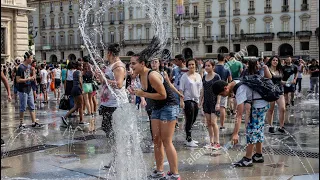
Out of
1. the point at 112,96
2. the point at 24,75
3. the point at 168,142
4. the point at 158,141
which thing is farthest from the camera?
the point at 24,75

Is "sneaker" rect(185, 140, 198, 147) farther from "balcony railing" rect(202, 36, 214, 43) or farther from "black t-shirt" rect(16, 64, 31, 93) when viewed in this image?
"balcony railing" rect(202, 36, 214, 43)

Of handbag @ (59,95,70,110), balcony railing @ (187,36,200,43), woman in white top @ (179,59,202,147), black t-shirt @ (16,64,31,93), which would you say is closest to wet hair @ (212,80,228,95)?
woman in white top @ (179,59,202,147)

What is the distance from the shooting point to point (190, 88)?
7.68 m

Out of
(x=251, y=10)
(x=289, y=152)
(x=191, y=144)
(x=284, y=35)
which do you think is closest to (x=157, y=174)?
(x=191, y=144)

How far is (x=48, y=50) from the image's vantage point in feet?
271

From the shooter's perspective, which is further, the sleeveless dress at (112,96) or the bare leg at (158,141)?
the sleeveless dress at (112,96)

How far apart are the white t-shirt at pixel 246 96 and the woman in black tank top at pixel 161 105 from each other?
34.6 inches

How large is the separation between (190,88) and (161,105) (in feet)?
7.64

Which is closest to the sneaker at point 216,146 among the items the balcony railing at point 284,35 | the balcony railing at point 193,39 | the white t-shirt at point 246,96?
the white t-shirt at point 246,96

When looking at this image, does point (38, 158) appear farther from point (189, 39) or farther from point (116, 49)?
point (189, 39)

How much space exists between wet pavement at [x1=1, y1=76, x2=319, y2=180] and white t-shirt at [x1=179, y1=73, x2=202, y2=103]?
2.95 ft

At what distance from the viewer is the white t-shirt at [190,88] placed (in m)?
7.68

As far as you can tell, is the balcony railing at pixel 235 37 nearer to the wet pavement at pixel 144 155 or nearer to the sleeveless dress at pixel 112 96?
the wet pavement at pixel 144 155

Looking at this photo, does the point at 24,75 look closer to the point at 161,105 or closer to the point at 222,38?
the point at 161,105
